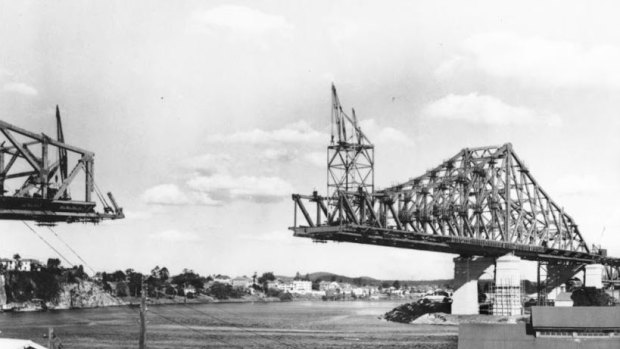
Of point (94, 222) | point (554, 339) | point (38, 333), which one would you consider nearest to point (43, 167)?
point (94, 222)

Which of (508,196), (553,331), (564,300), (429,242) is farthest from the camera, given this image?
(564,300)

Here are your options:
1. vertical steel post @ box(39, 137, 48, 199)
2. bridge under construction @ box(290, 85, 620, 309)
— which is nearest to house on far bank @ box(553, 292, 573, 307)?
bridge under construction @ box(290, 85, 620, 309)

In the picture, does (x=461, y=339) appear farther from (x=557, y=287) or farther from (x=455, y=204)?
(x=557, y=287)

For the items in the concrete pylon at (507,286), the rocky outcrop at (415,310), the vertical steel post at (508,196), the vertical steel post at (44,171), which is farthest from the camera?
the rocky outcrop at (415,310)

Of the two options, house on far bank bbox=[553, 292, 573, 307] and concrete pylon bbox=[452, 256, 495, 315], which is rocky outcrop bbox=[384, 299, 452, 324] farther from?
house on far bank bbox=[553, 292, 573, 307]

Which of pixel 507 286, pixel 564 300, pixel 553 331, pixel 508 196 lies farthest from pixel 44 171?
pixel 564 300

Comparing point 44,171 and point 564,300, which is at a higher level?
point 44,171

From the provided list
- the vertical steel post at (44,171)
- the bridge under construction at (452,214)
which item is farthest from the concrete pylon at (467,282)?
the vertical steel post at (44,171)

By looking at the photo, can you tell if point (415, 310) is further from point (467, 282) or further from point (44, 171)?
point (44, 171)

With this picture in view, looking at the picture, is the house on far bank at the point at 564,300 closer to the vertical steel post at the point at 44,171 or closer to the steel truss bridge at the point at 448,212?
the steel truss bridge at the point at 448,212
